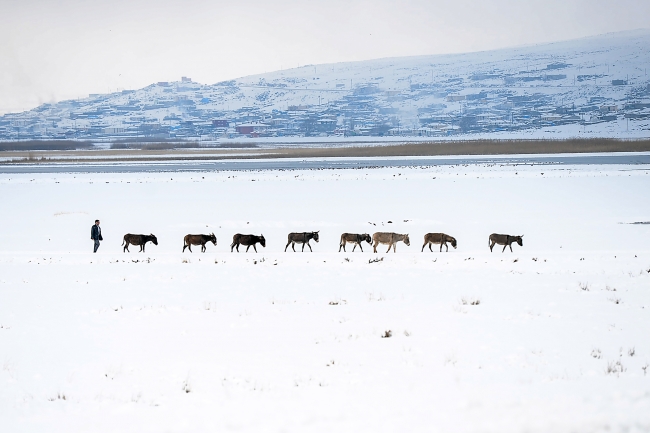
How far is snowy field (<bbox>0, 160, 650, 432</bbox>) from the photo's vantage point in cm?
831

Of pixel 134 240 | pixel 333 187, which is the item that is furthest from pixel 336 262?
pixel 333 187

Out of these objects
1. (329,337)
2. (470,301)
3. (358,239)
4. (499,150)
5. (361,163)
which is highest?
(329,337)

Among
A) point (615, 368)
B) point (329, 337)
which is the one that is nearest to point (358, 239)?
point (329, 337)

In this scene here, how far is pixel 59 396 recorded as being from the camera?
9.17m

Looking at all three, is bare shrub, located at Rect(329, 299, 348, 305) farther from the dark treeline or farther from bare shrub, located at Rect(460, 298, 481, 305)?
the dark treeline

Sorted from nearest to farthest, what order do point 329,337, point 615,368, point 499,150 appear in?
point 615,368 → point 329,337 → point 499,150

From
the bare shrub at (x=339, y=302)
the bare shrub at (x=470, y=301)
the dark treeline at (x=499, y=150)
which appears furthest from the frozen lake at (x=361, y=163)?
the bare shrub at (x=470, y=301)

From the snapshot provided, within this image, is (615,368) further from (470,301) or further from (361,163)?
(361,163)

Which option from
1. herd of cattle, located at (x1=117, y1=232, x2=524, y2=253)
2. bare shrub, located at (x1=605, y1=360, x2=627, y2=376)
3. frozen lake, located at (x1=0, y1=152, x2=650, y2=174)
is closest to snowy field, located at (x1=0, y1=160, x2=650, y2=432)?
bare shrub, located at (x1=605, y1=360, x2=627, y2=376)

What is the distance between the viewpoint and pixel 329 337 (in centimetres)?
1205

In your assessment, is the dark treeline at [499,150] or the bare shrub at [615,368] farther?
the dark treeline at [499,150]

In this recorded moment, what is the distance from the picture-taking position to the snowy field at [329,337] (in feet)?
27.3

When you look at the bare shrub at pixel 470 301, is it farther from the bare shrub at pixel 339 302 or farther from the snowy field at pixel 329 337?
the bare shrub at pixel 339 302

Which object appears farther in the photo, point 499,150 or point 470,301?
point 499,150
